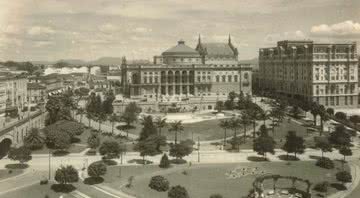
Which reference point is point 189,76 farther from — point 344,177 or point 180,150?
point 344,177

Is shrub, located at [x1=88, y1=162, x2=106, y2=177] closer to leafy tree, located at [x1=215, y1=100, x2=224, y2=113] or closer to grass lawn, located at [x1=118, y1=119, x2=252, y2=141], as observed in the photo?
grass lawn, located at [x1=118, y1=119, x2=252, y2=141]

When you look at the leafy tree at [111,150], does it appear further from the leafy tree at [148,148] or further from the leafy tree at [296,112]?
the leafy tree at [296,112]

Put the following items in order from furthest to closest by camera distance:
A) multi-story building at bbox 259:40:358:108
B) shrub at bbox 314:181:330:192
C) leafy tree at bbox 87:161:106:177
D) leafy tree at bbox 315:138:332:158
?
1. multi-story building at bbox 259:40:358:108
2. leafy tree at bbox 315:138:332:158
3. leafy tree at bbox 87:161:106:177
4. shrub at bbox 314:181:330:192

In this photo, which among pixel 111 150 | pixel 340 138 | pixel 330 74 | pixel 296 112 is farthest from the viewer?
pixel 330 74

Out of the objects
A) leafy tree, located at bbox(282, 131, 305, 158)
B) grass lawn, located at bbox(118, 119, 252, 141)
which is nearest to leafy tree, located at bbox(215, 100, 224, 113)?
grass lawn, located at bbox(118, 119, 252, 141)

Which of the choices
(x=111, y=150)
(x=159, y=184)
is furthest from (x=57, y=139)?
(x=159, y=184)

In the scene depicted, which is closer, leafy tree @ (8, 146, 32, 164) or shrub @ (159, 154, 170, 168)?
leafy tree @ (8, 146, 32, 164)

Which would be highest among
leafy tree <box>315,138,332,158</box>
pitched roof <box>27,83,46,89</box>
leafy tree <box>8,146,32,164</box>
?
pitched roof <box>27,83,46,89</box>
